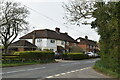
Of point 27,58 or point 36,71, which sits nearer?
point 36,71

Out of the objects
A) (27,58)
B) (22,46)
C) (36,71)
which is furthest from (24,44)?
(36,71)

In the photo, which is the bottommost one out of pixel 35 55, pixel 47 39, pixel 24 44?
pixel 35 55

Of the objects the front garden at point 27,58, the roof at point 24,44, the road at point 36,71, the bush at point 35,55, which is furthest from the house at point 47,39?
the road at point 36,71

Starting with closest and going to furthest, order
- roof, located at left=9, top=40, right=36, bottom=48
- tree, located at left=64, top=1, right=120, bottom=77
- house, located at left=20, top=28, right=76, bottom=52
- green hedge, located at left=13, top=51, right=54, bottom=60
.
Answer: tree, located at left=64, top=1, right=120, bottom=77
green hedge, located at left=13, top=51, right=54, bottom=60
roof, located at left=9, top=40, right=36, bottom=48
house, located at left=20, top=28, right=76, bottom=52

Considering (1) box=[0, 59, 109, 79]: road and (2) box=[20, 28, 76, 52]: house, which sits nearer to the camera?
(1) box=[0, 59, 109, 79]: road

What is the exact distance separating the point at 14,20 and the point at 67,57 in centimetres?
1495

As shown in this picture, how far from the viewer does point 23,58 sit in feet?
108

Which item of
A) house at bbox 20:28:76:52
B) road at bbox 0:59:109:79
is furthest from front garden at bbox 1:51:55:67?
house at bbox 20:28:76:52

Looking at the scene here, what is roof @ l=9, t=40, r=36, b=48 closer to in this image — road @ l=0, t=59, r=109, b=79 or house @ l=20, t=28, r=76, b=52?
house @ l=20, t=28, r=76, b=52

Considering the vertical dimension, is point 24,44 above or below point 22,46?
above

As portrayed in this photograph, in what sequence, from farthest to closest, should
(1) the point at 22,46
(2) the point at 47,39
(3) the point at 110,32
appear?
(2) the point at 47,39, (1) the point at 22,46, (3) the point at 110,32

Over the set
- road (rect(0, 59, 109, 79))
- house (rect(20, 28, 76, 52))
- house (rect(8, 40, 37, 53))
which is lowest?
road (rect(0, 59, 109, 79))

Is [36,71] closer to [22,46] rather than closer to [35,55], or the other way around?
[35,55]

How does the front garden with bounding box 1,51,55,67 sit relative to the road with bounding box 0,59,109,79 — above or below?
above
